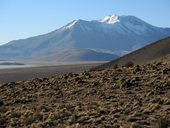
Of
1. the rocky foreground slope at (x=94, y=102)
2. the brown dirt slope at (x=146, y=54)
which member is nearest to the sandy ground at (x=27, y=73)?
the brown dirt slope at (x=146, y=54)

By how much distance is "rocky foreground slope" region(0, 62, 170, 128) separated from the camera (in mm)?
17875

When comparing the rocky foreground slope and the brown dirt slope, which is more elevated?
the brown dirt slope

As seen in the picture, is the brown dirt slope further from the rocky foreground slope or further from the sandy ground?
the rocky foreground slope

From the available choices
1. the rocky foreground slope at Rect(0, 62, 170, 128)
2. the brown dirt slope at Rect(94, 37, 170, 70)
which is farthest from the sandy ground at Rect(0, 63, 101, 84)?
the rocky foreground slope at Rect(0, 62, 170, 128)

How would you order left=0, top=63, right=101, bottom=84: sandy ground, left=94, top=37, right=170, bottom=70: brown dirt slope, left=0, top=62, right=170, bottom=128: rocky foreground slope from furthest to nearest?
left=0, top=63, right=101, bottom=84: sandy ground → left=94, top=37, right=170, bottom=70: brown dirt slope → left=0, top=62, right=170, bottom=128: rocky foreground slope

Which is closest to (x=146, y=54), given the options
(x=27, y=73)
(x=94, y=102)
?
(x=27, y=73)

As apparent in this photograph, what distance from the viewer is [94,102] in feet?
74.1

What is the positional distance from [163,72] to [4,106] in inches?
392

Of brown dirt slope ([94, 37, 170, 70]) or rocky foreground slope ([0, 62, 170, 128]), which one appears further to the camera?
brown dirt slope ([94, 37, 170, 70])

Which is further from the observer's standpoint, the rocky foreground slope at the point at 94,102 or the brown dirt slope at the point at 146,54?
the brown dirt slope at the point at 146,54

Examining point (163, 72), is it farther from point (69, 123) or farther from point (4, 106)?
point (69, 123)

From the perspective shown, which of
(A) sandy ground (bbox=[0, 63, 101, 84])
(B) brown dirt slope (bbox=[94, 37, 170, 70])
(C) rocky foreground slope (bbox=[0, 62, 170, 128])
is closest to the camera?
(C) rocky foreground slope (bbox=[0, 62, 170, 128])

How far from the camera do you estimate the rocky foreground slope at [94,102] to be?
1788cm

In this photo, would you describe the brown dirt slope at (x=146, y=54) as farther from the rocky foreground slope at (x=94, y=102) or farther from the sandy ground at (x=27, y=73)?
the rocky foreground slope at (x=94, y=102)
